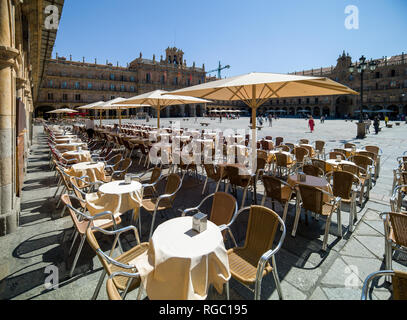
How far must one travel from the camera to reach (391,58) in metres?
50.0

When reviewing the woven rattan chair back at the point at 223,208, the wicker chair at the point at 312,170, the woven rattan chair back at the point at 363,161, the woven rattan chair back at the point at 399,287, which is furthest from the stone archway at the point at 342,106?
the woven rattan chair back at the point at 399,287

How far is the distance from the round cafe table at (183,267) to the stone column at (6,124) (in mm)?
2692

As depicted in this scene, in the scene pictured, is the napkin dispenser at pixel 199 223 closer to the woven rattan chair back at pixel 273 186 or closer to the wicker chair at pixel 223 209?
the wicker chair at pixel 223 209

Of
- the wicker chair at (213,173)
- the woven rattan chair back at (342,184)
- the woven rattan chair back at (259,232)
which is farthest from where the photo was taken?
the wicker chair at (213,173)

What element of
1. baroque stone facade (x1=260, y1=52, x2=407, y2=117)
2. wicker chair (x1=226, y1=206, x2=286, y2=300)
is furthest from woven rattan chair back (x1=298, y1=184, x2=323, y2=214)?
baroque stone facade (x1=260, y1=52, x2=407, y2=117)

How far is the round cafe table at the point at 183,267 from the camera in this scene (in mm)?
1507

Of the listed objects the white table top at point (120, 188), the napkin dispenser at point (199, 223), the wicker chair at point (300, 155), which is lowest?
the napkin dispenser at point (199, 223)

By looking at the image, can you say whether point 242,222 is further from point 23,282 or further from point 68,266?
point 23,282

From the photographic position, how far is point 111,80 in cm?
4872

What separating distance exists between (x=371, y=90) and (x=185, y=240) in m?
60.7

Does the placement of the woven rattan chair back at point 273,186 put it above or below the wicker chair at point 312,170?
below

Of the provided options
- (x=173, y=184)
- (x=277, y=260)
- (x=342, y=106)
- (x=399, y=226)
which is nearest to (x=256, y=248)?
(x=277, y=260)

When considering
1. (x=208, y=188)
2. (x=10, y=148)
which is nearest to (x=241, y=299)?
(x=208, y=188)

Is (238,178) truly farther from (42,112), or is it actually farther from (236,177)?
(42,112)
